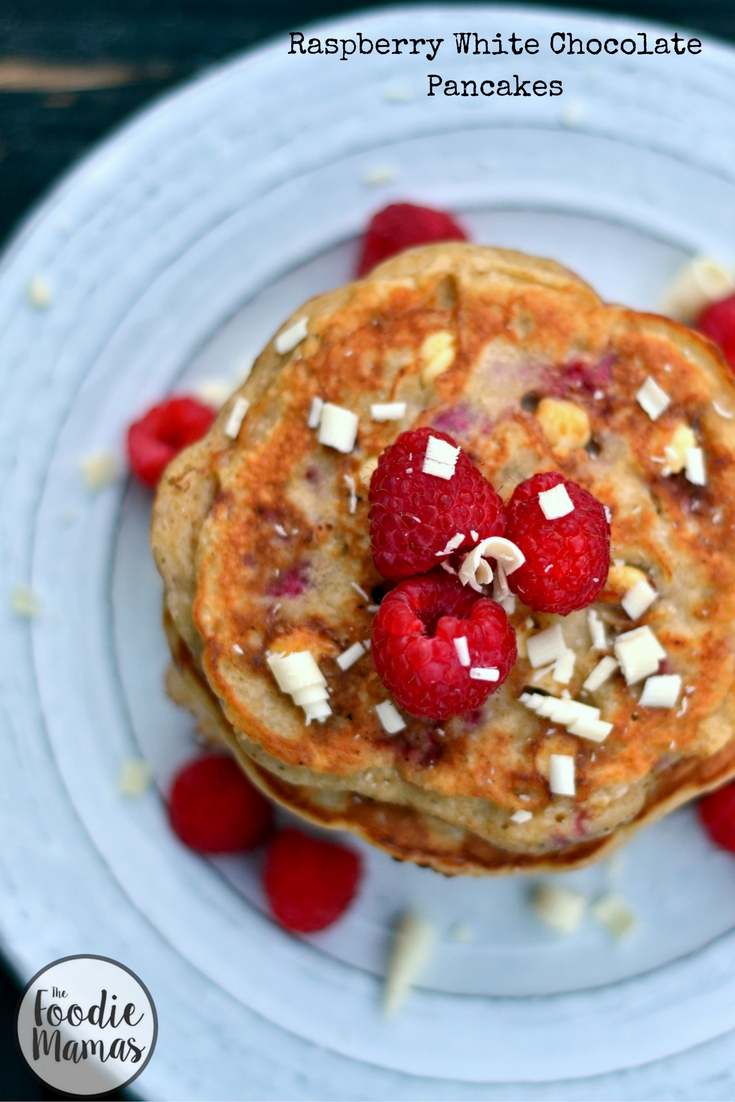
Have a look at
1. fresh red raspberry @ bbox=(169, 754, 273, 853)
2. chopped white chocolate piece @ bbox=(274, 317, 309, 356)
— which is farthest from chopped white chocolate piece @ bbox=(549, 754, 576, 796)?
chopped white chocolate piece @ bbox=(274, 317, 309, 356)

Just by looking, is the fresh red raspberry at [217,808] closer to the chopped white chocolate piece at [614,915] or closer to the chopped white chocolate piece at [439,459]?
the chopped white chocolate piece at [614,915]

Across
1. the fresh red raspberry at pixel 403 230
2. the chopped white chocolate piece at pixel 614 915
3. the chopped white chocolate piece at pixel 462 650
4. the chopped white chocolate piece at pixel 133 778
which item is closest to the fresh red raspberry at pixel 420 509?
the chopped white chocolate piece at pixel 462 650

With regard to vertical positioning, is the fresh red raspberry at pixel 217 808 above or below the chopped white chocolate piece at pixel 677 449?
below

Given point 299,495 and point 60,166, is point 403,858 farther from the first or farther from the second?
point 60,166

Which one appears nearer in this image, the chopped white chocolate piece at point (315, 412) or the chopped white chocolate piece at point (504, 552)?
the chopped white chocolate piece at point (504, 552)

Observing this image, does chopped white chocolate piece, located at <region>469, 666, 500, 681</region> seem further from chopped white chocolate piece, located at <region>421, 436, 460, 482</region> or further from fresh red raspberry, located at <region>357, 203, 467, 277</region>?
fresh red raspberry, located at <region>357, 203, 467, 277</region>

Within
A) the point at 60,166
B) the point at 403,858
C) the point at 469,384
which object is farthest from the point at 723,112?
the point at 403,858
